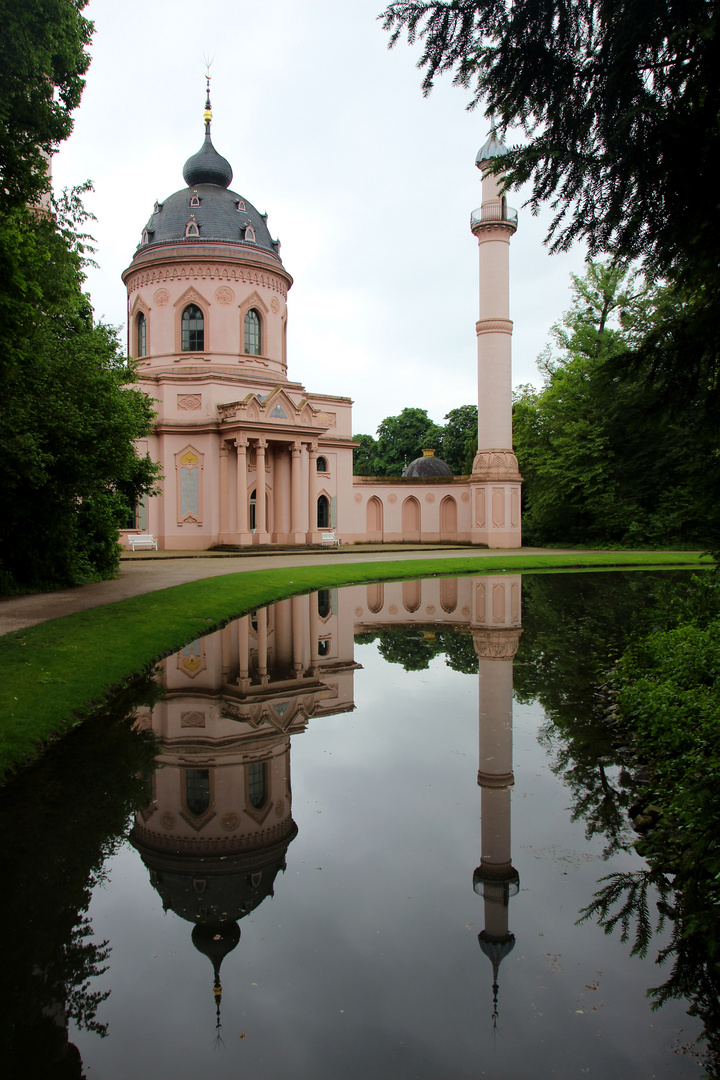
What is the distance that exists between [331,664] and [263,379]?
33.4m

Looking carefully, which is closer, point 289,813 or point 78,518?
point 289,813

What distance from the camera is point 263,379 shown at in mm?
42719

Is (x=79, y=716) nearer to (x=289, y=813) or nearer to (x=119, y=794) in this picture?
(x=119, y=794)

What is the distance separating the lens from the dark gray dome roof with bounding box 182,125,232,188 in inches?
1832

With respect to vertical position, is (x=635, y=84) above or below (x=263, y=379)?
below

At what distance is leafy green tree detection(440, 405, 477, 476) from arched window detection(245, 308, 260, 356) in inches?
1451

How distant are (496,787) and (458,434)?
76058mm

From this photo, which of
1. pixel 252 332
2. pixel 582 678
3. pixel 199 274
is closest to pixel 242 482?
pixel 252 332

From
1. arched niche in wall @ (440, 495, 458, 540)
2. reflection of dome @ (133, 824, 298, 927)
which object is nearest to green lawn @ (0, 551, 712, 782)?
reflection of dome @ (133, 824, 298, 927)

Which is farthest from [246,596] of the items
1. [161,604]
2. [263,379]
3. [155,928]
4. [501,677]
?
[263,379]

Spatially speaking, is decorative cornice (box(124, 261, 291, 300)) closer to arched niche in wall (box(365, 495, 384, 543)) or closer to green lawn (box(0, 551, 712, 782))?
arched niche in wall (box(365, 495, 384, 543))

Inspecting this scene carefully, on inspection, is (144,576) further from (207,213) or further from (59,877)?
(207,213)

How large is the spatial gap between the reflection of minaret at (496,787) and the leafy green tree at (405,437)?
68.9 meters

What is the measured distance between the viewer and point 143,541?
127 feet
